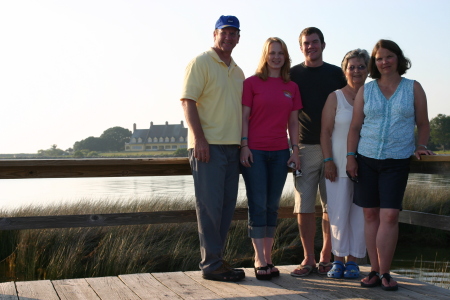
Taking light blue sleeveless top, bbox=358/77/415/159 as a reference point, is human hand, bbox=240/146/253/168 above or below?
below

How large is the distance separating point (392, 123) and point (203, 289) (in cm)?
155

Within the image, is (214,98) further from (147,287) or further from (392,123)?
(147,287)

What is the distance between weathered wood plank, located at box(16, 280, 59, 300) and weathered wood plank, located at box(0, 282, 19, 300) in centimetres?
3

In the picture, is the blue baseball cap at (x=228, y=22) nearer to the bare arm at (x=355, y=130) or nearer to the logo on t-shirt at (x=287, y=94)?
the logo on t-shirt at (x=287, y=94)

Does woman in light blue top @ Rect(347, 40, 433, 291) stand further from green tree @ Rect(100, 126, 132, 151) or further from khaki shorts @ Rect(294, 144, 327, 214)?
green tree @ Rect(100, 126, 132, 151)

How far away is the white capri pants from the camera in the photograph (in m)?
3.74

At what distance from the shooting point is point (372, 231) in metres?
3.57

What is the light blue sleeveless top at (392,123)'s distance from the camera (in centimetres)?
339

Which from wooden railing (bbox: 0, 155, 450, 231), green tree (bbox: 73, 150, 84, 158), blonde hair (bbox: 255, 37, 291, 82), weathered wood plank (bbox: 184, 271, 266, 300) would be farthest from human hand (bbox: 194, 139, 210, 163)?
green tree (bbox: 73, 150, 84, 158)

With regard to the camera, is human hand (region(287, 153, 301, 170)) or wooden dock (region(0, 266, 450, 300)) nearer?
wooden dock (region(0, 266, 450, 300))

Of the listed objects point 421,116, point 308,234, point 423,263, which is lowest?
point 423,263

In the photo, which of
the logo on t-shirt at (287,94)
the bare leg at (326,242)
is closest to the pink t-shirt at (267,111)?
the logo on t-shirt at (287,94)

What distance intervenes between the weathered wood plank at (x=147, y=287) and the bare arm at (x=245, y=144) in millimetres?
944

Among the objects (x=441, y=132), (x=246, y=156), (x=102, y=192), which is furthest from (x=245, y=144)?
(x=441, y=132)
